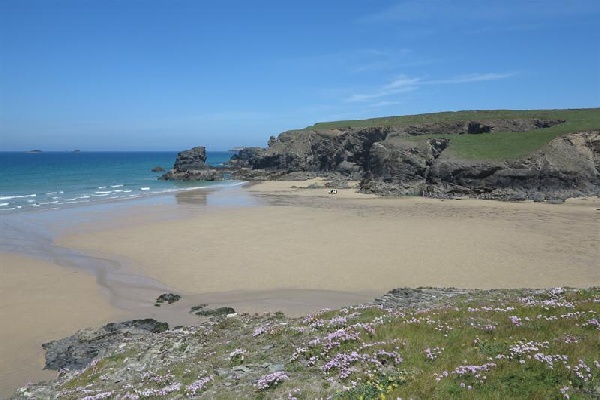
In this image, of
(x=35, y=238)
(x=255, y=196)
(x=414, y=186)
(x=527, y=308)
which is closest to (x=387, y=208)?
(x=414, y=186)

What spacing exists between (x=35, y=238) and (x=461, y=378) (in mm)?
36923

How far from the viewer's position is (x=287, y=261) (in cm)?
2695

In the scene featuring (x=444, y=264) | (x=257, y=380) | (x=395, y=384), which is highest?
(x=395, y=384)

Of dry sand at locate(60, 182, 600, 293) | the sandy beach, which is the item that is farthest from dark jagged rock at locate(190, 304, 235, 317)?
dry sand at locate(60, 182, 600, 293)

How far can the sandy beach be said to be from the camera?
1984 cm

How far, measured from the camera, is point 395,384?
7.78 meters

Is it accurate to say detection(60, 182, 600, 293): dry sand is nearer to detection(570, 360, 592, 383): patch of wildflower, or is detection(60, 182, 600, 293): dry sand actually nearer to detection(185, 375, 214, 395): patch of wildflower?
detection(185, 375, 214, 395): patch of wildflower

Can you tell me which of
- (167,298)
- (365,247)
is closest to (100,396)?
(167,298)

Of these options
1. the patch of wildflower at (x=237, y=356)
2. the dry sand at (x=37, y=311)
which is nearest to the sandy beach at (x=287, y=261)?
the dry sand at (x=37, y=311)

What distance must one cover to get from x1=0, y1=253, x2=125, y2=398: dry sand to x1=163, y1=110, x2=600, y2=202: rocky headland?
152 feet

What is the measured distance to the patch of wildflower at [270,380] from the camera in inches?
350

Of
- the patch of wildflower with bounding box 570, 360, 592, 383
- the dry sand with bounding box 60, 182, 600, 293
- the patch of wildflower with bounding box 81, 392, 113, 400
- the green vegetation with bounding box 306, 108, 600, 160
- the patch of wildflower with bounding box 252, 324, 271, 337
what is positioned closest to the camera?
the patch of wildflower with bounding box 570, 360, 592, 383

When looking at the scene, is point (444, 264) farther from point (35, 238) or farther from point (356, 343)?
point (35, 238)

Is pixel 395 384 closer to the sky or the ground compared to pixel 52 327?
closer to the sky
